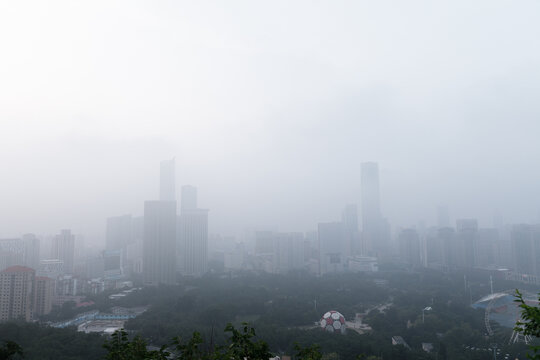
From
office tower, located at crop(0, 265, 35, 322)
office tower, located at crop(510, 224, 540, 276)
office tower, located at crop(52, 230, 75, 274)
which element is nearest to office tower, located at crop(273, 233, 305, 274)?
office tower, located at crop(52, 230, 75, 274)

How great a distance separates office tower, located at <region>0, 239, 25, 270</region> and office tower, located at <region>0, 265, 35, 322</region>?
33.0ft

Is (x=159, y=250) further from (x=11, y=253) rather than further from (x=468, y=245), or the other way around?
(x=468, y=245)

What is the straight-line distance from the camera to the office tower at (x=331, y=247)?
3756 cm

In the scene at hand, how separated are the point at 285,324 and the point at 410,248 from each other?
28408 mm

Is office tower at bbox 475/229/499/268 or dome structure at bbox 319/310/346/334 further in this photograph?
office tower at bbox 475/229/499/268

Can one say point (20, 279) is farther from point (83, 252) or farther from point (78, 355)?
point (83, 252)

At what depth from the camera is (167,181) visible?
41.5m

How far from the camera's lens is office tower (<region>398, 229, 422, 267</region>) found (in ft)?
128

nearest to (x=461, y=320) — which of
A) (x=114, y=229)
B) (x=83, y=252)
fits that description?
(x=114, y=229)

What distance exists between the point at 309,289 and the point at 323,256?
44.4ft

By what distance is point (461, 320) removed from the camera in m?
15.6

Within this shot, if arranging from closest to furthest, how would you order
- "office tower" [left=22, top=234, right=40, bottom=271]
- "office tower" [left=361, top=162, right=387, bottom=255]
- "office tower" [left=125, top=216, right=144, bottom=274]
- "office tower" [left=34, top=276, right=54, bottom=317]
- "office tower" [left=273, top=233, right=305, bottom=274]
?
"office tower" [left=34, top=276, right=54, bottom=317] → "office tower" [left=22, top=234, right=40, bottom=271] → "office tower" [left=125, top=216, right=144, bottom=274] → "office tower" [left=273, top=233, right=305, bottom=274] → "office tower" [left=361, top=162, right=387, bottom=255]

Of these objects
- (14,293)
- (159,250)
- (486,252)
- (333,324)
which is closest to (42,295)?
(14,293)

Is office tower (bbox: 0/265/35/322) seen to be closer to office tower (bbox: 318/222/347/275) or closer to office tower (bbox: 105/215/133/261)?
office tower (bbox: 105/215/133/261)
